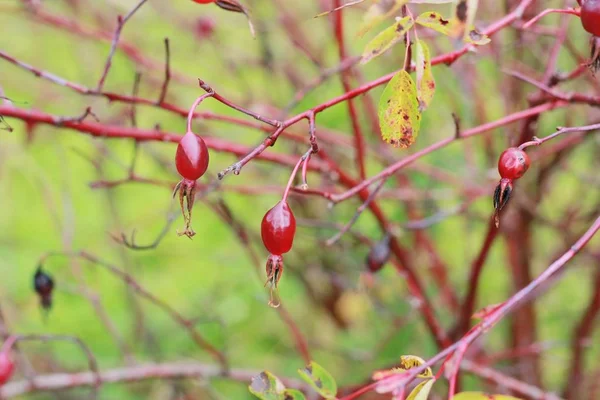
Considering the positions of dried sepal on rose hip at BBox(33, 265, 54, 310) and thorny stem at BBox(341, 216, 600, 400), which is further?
dried sepal on rose hip at BBox(33, 265, 54, 310)

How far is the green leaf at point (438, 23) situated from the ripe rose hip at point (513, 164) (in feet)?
0.48

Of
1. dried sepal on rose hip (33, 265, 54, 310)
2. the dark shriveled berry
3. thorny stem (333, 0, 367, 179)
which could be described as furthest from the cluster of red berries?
dried sepal on rose hip (33, 265, 54, 310)

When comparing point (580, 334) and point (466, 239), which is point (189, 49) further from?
point (580, 334)

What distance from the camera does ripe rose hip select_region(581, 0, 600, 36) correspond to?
0.78m

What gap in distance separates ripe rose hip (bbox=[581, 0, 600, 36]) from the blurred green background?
86cm

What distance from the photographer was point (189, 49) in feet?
9.70

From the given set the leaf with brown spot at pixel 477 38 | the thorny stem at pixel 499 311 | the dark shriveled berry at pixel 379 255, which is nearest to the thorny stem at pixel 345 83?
the dark shriveled berry at pixel 379 255

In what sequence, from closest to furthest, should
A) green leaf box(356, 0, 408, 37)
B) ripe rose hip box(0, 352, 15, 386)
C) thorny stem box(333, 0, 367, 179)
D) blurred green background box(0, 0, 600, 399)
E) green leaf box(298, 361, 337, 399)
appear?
green leaf box(356, 0, 408, 37), green leaf box(298, 361, 337, 399), thorny stem box(333, 0, 367, 179), ripe rose hip box(0, 352, 15, 386), blurred green background box(0, 0, 600, 399)

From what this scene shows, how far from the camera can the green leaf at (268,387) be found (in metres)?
0.79

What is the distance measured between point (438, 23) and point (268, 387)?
456 millimetres

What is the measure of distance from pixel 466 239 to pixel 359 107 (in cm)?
62

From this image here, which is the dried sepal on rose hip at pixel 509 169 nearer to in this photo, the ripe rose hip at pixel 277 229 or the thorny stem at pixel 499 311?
the thorny stem at pixel 499 311

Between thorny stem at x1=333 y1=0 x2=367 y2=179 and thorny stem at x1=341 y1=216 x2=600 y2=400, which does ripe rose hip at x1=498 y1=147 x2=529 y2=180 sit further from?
thorny stem at x1=333 y1=0 x2=367 y2=179

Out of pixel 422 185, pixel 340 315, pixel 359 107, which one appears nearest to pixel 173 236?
pixel 340 315
